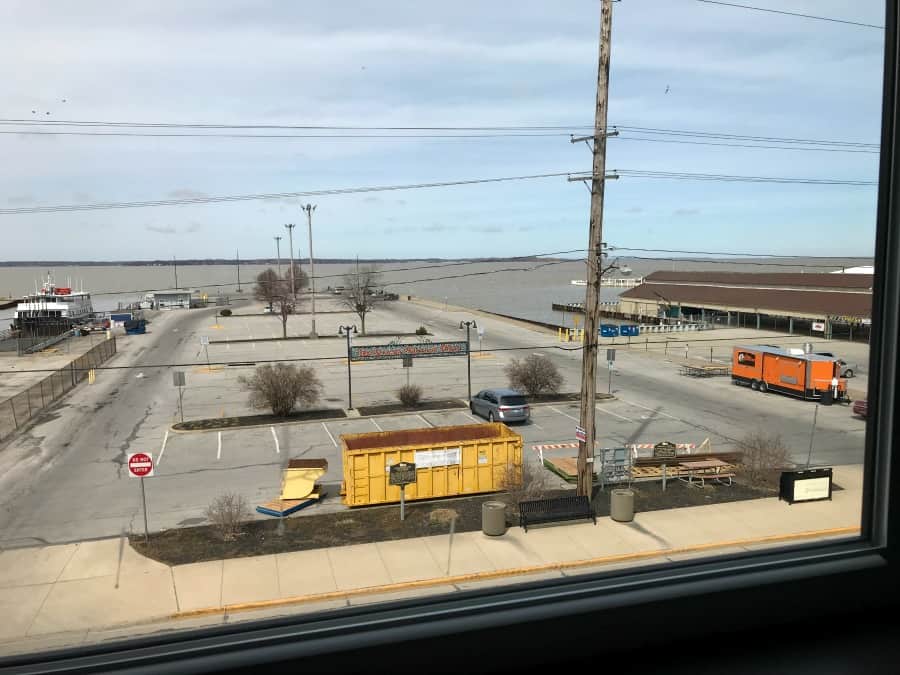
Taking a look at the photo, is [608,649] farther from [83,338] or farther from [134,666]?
[83,338]

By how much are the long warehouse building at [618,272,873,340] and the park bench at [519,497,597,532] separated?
75.5 ft

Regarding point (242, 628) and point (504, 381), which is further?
point (504, 381)

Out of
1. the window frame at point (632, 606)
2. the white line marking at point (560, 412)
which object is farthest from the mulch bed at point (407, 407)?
the window frame at point (632, 606)

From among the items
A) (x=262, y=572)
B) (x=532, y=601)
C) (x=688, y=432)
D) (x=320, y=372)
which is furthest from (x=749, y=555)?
(x=320, y=372)

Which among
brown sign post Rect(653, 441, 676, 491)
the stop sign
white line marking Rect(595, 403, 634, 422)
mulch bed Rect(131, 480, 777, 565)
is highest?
the stop sign

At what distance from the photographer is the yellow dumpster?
14.3m

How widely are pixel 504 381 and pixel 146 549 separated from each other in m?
20.0

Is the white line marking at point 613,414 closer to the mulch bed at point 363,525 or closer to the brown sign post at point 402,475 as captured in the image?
the mulch bed at point 363,525

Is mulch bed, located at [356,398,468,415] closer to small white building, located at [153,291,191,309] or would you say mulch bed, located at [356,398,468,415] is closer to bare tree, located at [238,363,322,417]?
bare tree, located at [238,363,322,417]

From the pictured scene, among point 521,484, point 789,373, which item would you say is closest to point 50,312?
point 521,484

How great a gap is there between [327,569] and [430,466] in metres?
4.57

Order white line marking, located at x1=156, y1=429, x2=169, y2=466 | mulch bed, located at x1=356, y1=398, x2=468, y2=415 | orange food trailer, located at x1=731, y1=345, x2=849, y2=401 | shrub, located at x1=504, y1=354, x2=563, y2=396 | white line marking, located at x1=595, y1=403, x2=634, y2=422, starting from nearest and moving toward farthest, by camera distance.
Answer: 1. white line marking, located at x1=156, y1=429, x2=169, y2=466
2. white line marking, located at x1=595, y1=403, x2=634, y2=422
3. mulch bed, located at x1=356, y1=398, x2=468, y2=415
4. orange food trailer, located at x1=731, y1=345, x2=849, y2=401
5. shrub, located at x1=504, y1=354, x2=563, y2=396

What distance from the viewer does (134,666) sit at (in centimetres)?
164

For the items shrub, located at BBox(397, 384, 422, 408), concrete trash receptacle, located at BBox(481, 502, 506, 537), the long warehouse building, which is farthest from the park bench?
the long warehouse building
